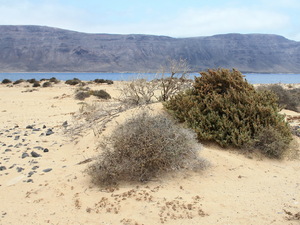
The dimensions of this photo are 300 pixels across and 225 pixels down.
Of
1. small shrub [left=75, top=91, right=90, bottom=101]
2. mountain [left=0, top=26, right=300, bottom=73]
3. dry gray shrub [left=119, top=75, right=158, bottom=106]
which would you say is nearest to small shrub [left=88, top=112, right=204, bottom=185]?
dry gray shrub [left=119, top=75, right=158, bottom=106]

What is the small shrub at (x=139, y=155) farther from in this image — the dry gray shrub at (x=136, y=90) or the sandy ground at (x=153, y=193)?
the dry gray shrub at (x=136, y=90)

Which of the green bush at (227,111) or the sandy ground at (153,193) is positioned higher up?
the green bush at (227,111)

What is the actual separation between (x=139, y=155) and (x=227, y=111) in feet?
8.61

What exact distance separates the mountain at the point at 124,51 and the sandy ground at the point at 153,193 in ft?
338

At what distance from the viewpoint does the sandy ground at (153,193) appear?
13.0 ft

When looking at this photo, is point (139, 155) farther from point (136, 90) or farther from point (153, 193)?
point (136, 90)

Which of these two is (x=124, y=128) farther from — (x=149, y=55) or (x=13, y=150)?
(x=149, y=55)

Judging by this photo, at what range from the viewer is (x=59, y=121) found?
1009 cm

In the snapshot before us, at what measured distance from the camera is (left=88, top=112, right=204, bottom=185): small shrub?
15.8 feet

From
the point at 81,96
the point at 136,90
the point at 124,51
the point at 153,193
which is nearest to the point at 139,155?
the point at 153,193

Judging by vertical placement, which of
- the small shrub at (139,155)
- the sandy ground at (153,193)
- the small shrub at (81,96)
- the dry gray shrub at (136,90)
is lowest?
the small shrub at (81,96)

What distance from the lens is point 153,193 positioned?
4523 mm

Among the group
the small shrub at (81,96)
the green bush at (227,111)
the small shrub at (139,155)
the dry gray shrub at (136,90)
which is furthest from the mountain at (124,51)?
the small shrub at (139,155)

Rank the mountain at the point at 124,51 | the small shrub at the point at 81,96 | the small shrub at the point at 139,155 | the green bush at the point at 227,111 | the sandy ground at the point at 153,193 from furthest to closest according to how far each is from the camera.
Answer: the mountain at the point at 124,51
the small shrub at the point at 81,96
the green bush at the point at 227,111
the small shrub at the point at 139,155
the sandy ground at the point at 153,193
